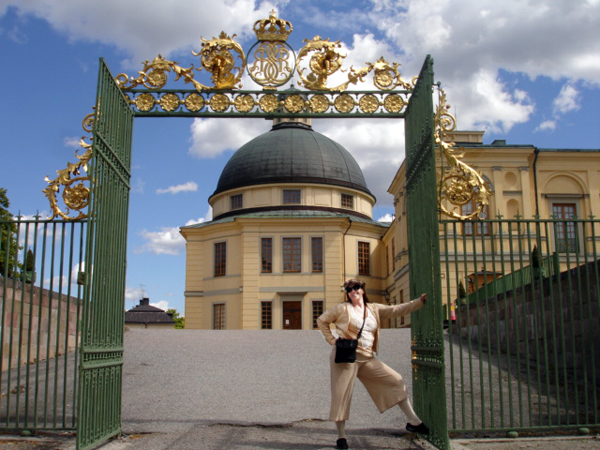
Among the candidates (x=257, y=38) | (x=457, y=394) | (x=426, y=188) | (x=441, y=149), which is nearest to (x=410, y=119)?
(x=441, y=149)

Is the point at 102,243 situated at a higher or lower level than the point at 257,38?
lower

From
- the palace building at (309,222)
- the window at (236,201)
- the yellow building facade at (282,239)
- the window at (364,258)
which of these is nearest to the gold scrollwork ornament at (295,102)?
the palace building at (309,222)

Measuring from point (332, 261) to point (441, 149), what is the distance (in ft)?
96.2

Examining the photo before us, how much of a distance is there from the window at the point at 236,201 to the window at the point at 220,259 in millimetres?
2995

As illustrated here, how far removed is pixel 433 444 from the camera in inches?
285

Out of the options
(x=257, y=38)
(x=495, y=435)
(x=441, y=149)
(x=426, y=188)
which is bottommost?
(x=495, y=435)

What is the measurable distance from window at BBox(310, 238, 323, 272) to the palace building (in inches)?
2.2

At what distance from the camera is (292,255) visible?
37781 mm

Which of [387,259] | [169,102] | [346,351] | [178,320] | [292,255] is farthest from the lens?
[178,320]

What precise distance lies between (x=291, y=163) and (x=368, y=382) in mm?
33696

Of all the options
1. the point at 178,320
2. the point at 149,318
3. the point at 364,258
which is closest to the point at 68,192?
the point at 364,258

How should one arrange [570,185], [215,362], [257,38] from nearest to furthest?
[257,38]
[215,362]
[570,185]

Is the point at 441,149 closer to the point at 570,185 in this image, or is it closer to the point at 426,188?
the point at 426,188

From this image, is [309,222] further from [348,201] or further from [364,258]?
[348,201]
